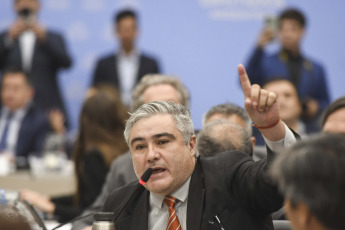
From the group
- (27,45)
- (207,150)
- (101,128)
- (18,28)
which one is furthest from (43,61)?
(207,150)

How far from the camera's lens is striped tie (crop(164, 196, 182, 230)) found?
221 centimetres

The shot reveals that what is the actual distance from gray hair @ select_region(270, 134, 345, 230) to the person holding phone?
15.0 feet

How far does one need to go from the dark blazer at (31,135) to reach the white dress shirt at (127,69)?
3.68 ft

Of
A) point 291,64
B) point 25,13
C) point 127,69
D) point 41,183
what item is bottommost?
point 41,183

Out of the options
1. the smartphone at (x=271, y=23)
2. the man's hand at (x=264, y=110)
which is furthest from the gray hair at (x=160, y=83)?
the smartphone at (x=271, y=23)

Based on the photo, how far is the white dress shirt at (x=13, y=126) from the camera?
5836mm

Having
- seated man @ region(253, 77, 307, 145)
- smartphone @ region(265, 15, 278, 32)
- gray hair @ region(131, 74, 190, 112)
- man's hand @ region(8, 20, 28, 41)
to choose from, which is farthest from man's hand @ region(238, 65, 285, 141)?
man's hand @ region(8, 20, 28, 41)

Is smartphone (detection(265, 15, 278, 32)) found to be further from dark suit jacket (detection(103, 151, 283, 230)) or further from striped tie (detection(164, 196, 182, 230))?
striped tie (detection(164, 196, 182, 230))

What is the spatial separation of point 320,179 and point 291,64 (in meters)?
4.76

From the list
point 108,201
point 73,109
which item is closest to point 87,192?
point 108,201

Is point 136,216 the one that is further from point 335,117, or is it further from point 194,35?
point 194,35

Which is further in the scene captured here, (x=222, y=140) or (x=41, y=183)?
(x=41, y=183)

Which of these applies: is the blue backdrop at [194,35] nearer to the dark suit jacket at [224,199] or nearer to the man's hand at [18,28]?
the man's hand at [18,28]

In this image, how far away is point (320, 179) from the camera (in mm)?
1437
